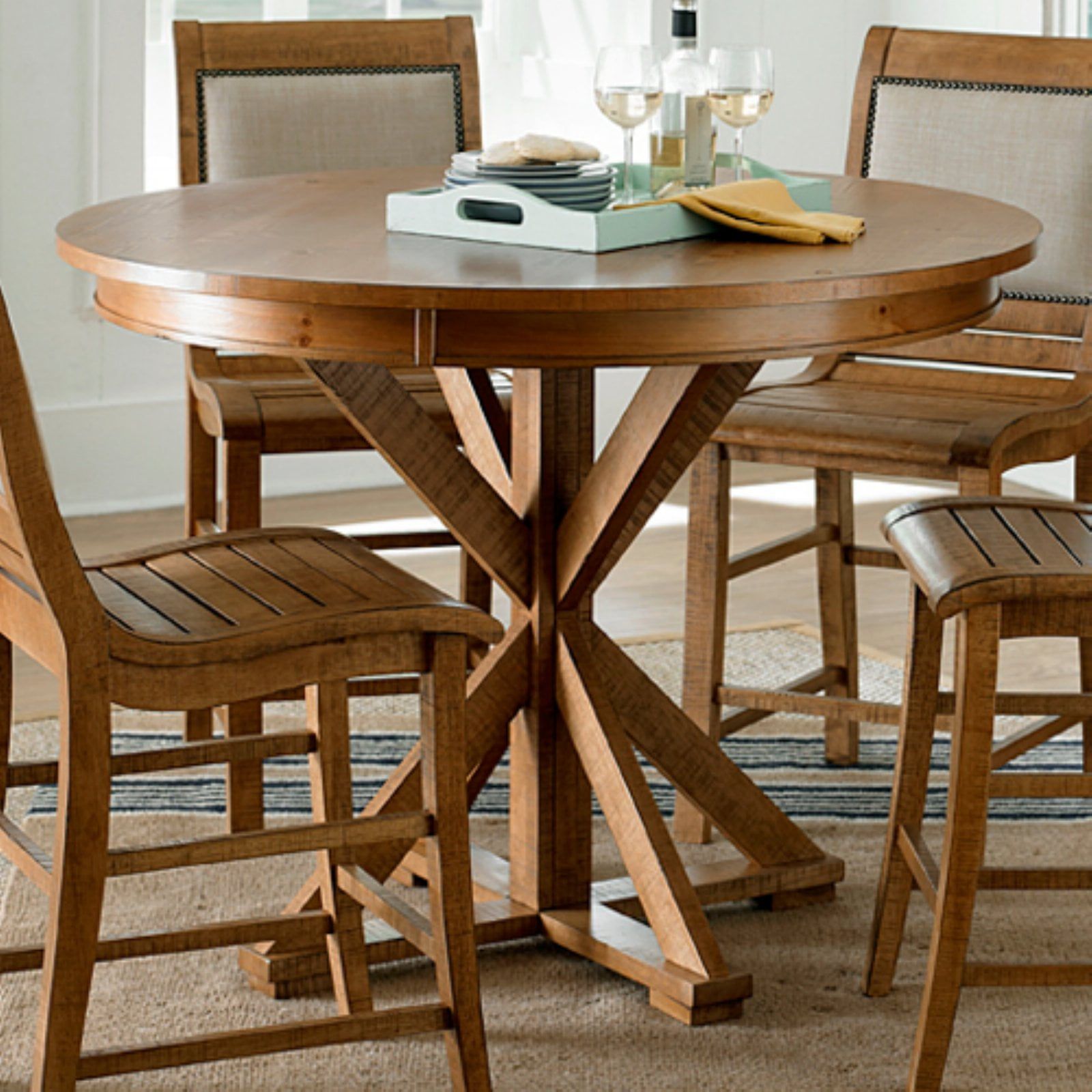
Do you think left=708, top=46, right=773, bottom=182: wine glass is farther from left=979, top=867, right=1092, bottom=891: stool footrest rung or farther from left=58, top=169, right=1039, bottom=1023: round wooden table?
left=979, top=867, right=1092, bottom=891: stool footrest rung

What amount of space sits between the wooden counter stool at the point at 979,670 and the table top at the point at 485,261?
0.29 metres

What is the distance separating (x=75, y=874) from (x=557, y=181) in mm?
947

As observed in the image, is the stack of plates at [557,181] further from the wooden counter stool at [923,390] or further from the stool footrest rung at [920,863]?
the stool footrest rung at [920,863]

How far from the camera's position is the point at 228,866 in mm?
2684

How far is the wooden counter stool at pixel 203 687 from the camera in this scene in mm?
1716

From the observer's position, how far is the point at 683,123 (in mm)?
2357

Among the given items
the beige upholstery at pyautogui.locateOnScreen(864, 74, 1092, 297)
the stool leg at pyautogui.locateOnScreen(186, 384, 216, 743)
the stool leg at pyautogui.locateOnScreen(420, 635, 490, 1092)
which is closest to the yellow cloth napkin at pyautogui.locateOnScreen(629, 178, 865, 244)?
the stool leg at pyautogui.locateOnScreen(420, 635, 490, 1092)

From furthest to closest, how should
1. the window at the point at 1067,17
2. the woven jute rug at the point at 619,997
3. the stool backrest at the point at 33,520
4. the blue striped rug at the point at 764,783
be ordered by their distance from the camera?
the window at the point at 1067,17 → the blue striped rug at the point at 764,783 → the woven jute rug at the point at 619,997 → the stool backrest at the point at 33,520

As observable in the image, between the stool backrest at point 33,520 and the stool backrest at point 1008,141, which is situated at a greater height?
the stool backrest at point 1008,141

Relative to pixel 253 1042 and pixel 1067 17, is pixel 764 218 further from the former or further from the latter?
pixel 1067 17

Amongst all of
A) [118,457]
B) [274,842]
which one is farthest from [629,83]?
[118,457]

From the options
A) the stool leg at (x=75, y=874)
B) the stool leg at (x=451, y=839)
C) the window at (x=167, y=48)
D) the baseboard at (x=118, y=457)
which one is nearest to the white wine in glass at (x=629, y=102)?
the stool leg at (x=451, y=839)

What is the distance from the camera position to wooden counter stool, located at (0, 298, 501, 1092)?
172cm

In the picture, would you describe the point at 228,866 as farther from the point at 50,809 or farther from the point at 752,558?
the point at 752,558
